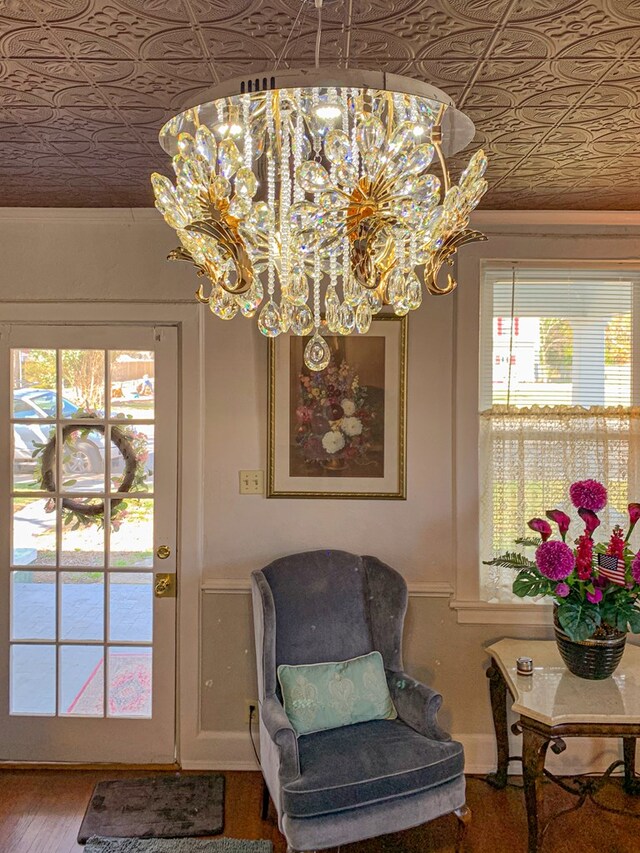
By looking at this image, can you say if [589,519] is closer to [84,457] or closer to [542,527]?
[542,527]

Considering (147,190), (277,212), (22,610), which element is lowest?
(22,610)

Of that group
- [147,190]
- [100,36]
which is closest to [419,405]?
[147,190]

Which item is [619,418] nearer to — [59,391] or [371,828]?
[371,828]

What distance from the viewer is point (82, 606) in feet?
9.90

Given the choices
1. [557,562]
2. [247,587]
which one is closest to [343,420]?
[247,587]

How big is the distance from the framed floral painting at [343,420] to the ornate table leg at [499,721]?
0.88 metres

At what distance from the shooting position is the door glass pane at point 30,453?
9.89 feet

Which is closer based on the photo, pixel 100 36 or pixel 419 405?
pixel 100 36

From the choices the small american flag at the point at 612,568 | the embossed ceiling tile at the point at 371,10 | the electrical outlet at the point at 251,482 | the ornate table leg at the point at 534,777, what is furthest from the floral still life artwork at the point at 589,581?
the embossed ceiling tile at the point at 371,10

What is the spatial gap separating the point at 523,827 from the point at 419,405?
1.74 meters

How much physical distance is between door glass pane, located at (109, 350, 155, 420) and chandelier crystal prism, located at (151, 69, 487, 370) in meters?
1.76

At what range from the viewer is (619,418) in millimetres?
2930

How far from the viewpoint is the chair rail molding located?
2.96m

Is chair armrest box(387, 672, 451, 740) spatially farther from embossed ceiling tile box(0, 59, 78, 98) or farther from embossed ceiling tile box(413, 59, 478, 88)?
embossed ceiling tile box(0, 59, 78, 98)
